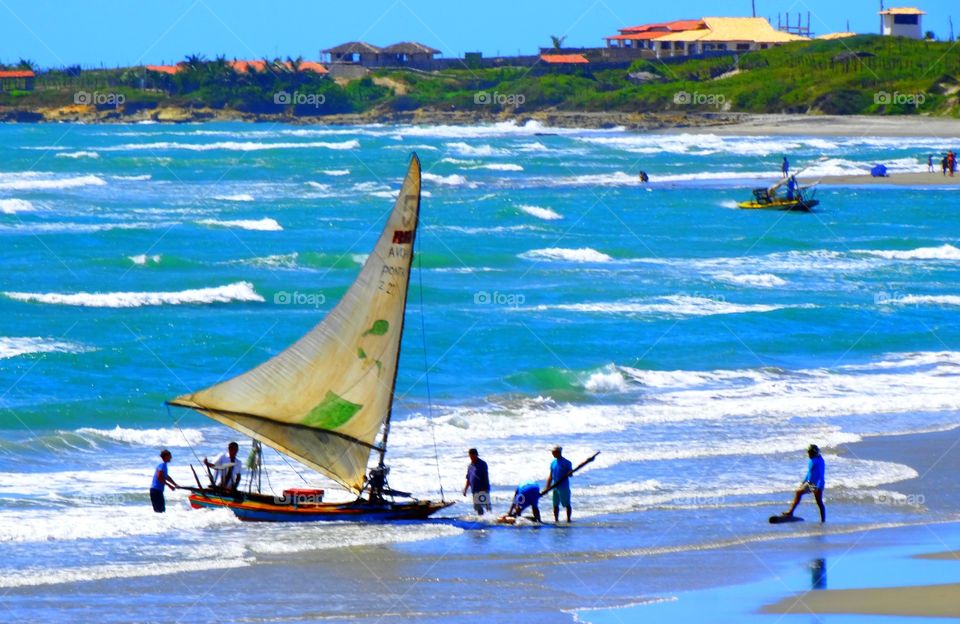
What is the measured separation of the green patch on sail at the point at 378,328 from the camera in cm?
1678

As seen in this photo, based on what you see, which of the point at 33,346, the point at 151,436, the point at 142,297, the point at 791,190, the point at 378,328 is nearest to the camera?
the point at 378,328

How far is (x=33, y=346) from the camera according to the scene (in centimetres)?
2798

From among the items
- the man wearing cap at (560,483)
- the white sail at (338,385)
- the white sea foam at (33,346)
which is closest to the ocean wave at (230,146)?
the white sea foam at (33,346)

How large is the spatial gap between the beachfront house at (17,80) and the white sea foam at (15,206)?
12886 cm

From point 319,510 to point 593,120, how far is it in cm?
11379

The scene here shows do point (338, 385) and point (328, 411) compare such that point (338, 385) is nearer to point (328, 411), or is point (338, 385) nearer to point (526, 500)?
point (328, 411)

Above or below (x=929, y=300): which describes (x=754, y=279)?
above

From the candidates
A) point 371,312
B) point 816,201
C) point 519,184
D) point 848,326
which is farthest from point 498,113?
point 371,312

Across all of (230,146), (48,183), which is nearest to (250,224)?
(48,183)

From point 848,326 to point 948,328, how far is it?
2.03m

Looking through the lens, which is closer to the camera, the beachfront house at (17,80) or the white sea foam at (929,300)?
the white sea foam at (929,300)

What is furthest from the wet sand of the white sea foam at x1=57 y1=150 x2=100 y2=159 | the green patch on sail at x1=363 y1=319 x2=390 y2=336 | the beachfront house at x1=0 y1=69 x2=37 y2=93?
the beachfront house at x1=0 y1=69 x2=37 y2=93

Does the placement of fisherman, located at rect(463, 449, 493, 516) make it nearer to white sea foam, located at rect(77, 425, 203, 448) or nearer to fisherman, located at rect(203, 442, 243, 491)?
fisherman, located at rect(203, 442, 243, 491)

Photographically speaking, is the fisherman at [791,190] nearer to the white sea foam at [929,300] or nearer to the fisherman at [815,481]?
the white sea foam at [929,300]
